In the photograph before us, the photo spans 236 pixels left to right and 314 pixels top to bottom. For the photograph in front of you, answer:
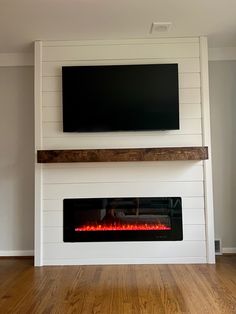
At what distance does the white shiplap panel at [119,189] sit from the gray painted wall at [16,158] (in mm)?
485

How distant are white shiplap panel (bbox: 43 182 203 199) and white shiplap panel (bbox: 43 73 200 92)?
3.30 ft

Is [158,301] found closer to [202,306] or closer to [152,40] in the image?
[202,306]

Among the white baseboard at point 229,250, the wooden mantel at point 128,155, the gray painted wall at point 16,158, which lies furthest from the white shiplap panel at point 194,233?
the gray painted wall at point 16,158

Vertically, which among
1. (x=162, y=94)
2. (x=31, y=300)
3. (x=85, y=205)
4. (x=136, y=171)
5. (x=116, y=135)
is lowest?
(x=31, y=300)

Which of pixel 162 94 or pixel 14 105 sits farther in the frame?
pixel 14 105

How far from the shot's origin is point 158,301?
2.35 metres

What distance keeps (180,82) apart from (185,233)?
5.11 ft

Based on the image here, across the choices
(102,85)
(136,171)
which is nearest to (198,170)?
(136,171)

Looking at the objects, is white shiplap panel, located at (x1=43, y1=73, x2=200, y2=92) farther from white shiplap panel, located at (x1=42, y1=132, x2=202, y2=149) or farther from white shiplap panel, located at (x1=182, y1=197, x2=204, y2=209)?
white shiplap panel, located at (x1=182, y1=197, x2=204, y2=209)

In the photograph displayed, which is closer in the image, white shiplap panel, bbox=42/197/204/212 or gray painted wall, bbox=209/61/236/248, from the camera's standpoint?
white shiplap panel, bbox=42/197/204/212

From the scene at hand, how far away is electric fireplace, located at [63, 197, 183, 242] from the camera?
10.9 feet

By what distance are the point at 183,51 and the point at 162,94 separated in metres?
0.52

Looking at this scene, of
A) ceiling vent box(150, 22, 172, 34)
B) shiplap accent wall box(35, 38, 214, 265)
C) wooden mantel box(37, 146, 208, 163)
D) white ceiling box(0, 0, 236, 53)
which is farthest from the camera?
shiplap accent wall box(35, 38, 214, 265)

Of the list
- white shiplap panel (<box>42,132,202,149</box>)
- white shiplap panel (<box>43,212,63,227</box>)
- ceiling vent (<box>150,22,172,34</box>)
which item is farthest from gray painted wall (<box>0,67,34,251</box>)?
ceiling vent (<box>150,22,172,34</box>)
